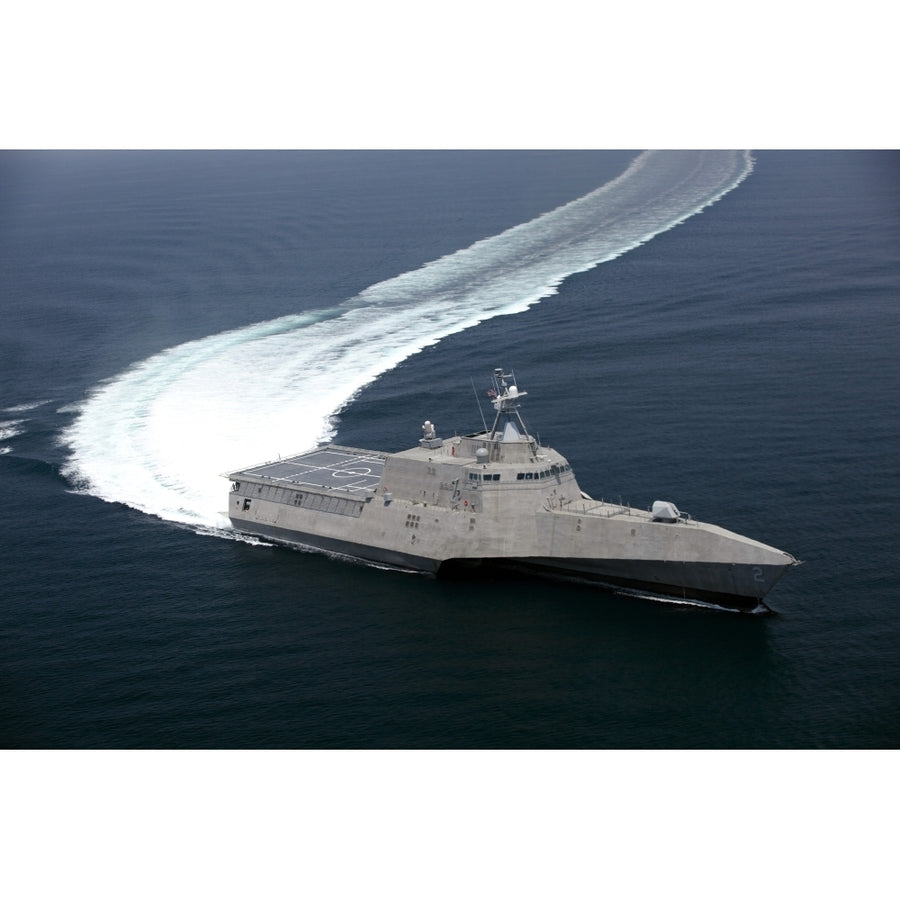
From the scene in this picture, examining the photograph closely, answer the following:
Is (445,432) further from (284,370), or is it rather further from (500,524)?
(284,370)

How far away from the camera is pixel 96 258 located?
426 feet

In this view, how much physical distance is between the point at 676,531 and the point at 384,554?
1633 cm

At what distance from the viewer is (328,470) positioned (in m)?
73.6

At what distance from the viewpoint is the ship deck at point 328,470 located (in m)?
70.4

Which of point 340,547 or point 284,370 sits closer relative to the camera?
point 340,547

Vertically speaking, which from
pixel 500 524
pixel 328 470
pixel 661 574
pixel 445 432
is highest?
pixel 445 432

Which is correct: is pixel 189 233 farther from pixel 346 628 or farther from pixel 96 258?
pixel 346 628

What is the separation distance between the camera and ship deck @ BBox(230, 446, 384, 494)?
231ft

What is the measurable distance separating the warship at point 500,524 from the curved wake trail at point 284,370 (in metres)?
6.20

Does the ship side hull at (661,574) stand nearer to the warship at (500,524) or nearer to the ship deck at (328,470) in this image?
the warship at (500,524)

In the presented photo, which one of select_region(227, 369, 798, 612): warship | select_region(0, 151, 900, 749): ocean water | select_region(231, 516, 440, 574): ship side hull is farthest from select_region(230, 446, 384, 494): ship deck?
select_region(0, 151, 900, 749): ocean water

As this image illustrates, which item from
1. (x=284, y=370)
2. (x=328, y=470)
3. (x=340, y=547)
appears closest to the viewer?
(x=340, y=547)

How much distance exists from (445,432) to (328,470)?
9335 mm

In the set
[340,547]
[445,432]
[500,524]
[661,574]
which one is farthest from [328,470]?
[661,574]
